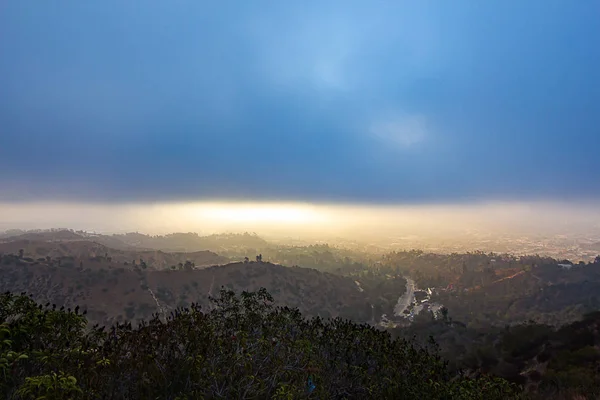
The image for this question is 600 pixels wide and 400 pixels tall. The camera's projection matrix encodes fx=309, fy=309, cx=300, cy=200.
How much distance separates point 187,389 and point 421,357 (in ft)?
30.4

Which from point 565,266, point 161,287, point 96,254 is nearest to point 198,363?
point 161,287

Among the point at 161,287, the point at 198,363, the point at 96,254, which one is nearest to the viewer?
the point at 198,363

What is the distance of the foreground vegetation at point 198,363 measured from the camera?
6.34m

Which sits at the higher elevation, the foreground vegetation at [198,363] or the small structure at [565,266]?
the foreground vegetation at [198,363]

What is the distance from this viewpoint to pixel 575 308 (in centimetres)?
7875

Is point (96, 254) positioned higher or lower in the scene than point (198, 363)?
lower

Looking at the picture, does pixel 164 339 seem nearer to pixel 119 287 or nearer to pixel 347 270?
pixel 119 287

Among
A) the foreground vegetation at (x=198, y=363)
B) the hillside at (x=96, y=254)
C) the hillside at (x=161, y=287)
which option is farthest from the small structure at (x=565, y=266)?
the foreground vegetation at (x=198, y=363)

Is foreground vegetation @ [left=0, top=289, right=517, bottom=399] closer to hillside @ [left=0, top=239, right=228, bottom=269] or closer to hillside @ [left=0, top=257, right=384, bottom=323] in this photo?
hillside @ [left=0, top=257, right=384, bottom=323]

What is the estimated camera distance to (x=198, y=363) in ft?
25.3

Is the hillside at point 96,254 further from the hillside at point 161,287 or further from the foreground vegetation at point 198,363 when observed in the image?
the foreground vegetation at point 198,363

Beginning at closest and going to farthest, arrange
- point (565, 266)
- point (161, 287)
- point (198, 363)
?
1. point (198, 363)
2. point (161, 287)
3. point (565, 266)

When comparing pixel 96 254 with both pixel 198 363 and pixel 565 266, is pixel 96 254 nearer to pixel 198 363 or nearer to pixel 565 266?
pixel 198 363

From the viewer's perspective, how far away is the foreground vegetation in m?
6.34
